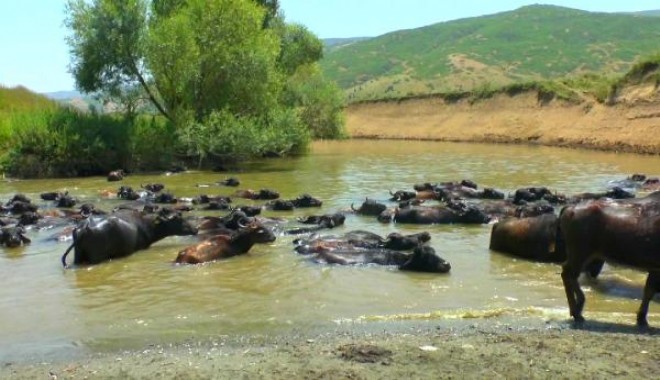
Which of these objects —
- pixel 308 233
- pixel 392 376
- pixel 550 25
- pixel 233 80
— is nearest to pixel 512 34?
pixel 550 25

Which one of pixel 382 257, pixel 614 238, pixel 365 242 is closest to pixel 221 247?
pixel 365 242

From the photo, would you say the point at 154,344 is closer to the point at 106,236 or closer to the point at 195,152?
the point at 106,236

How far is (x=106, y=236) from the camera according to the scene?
42.9 feet

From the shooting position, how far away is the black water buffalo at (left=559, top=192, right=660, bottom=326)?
28.6 feet

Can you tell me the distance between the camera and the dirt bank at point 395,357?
6.74 metres

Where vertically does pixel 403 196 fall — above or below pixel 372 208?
below

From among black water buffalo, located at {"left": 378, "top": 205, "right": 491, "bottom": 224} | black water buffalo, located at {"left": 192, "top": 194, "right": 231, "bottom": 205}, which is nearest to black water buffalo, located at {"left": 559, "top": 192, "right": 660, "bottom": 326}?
black water buffalo, located at {"left": 378, "top": 205, "right": 491, "bottom": 224}

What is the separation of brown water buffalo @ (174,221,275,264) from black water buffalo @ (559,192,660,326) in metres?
6.01

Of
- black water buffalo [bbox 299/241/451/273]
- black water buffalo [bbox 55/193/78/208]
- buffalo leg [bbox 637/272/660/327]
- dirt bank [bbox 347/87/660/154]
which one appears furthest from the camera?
dirt bank [bbox 347/87/660/154]

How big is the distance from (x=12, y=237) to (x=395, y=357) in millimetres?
10109

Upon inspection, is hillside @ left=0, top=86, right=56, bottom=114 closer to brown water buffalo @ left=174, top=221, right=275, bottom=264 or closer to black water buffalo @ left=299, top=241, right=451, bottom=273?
brown water buffalo @ left=174, top=221, right=275, bottom=264

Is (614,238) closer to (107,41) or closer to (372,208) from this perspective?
(372,208)

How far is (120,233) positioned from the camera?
13375mm

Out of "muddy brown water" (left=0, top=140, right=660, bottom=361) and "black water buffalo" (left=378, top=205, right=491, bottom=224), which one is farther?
"black water buffalo" (left=378, top=205, right=491, bottom=224)
